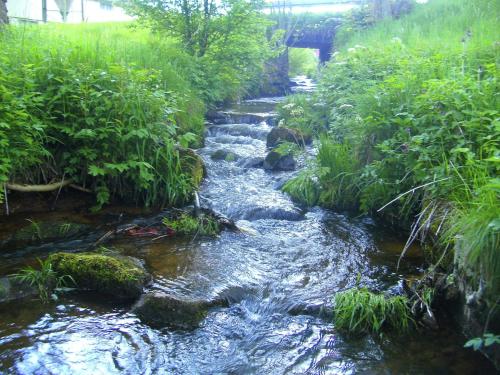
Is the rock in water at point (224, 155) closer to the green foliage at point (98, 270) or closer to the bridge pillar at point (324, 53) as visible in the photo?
the green foliage at point (98, 270)

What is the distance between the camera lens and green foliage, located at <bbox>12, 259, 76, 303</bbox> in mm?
4398

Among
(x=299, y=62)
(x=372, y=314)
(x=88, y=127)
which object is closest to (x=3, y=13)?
(x=88, y=127)

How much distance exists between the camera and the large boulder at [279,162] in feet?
29.0

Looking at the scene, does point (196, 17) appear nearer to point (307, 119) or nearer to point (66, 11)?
point (307, 119)

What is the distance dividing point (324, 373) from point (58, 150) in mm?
4479

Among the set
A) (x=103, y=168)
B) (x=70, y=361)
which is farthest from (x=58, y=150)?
(x=70, y=361)

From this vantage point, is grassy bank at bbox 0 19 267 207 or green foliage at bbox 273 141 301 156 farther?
green foliage at bbox 273 141 301 156

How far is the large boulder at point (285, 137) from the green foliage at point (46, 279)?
6.01 meters

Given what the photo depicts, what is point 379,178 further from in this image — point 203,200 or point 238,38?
point 238,38

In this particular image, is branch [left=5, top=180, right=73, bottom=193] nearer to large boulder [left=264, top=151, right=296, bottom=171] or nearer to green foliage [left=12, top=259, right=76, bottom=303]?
→ green foliage [left=12, top=259, right=76, bottom=303]

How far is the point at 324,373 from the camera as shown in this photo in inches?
136

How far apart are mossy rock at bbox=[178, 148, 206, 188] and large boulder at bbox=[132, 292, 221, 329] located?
3.10m

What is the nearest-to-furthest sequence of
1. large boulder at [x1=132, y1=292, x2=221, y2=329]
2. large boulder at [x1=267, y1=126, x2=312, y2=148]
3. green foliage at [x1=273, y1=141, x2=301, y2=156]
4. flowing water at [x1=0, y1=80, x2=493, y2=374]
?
flowing water at [x1=0, y1=80, x2=493, y2=374] → large boulder at [x1=132, y1=292, x2=221, y2=329] → green foliage at [x1=273, y1=141, x2=301, y2=156] → large boulder at [x1=267, y1=126, x2=312, y2=148]

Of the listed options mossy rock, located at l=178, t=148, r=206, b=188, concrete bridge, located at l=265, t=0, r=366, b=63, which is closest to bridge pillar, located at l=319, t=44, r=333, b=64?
concrete bridge, located at l=265, t=0, r=366, b=63
